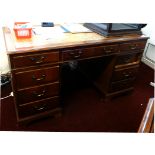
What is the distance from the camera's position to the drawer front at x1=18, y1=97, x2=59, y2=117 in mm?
1337

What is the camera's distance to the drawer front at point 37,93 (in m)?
1.25

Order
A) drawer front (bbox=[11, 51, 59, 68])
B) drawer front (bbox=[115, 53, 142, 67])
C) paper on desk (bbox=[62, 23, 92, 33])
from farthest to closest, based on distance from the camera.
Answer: drawer front (bbox=[115, 53, 142, 67])
paper on desk (bbox=[62, 23, 92, 33])
drawer front (bbox=[11, 51, 59, 68])

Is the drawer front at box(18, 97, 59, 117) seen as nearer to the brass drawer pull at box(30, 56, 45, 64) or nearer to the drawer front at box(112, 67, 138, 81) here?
the brass drawer pull at box(30, 56, 45, 64)

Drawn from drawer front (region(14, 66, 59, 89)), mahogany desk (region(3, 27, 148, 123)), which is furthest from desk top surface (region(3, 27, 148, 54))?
drawer front (region(14, 66, 59, 89))

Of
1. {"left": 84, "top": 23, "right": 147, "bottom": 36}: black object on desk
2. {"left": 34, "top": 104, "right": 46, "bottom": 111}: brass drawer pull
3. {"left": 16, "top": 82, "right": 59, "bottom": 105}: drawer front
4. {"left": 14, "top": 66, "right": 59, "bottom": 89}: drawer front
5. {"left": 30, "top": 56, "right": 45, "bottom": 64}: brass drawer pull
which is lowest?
{"left": 34, "top": 104, "right": 46, "bottom": 111}: brass drawer pull

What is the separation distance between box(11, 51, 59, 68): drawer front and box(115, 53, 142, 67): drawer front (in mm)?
670

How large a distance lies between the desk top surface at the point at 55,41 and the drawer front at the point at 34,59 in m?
0.05

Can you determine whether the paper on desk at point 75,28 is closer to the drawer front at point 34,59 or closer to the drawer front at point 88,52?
the drawer front at point 88,52

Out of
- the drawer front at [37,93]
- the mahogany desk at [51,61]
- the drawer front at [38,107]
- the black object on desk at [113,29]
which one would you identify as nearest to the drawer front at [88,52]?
the mahogany desk at [51,61]

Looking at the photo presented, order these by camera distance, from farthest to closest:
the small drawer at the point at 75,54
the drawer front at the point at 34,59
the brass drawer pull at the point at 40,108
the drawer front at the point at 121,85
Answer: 1. the drawer front at the point at 121,85
2. the brass drawer pull at the point at 40,108
3. the small drawer at the point at 75,54
4. the drawer front at the point at 34,59

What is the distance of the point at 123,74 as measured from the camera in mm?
1718

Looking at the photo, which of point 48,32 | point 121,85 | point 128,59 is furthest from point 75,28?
point 121,85
